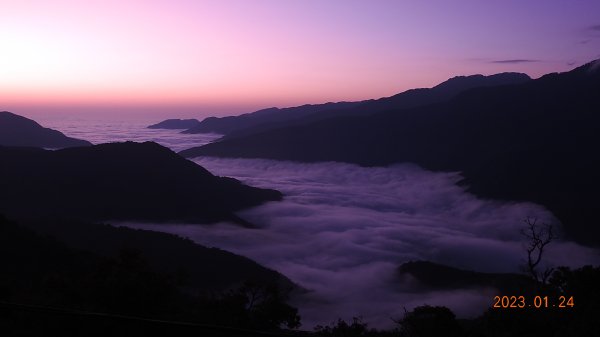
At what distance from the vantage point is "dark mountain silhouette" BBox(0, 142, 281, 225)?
7375 centimetres

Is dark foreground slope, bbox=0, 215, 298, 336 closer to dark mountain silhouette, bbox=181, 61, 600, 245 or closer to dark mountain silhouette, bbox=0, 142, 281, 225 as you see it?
dark mountain silhouette, bbox=0, 142, 281, 225

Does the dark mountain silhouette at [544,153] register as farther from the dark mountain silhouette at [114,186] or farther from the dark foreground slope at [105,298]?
the dark foreground slope at [105,298]

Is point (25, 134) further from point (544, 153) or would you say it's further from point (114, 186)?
point (544, 153)

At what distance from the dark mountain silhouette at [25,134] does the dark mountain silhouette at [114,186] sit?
87.3m

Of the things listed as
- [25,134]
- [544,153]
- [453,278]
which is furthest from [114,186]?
[544,153]

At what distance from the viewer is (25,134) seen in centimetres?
17600

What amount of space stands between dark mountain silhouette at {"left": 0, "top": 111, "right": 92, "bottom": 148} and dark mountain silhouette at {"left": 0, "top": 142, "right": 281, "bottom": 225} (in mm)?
87289

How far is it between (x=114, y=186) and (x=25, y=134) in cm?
11354

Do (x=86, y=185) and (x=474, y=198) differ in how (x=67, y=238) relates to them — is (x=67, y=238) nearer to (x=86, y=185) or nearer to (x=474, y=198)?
(x=86, y=185)

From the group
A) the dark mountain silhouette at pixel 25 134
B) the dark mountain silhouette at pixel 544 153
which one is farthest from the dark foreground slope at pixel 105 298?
the dark mountain silhouette at pixel 25 134

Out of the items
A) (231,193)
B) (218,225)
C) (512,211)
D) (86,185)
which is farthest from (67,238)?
(512,211)

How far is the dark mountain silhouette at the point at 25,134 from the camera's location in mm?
165750

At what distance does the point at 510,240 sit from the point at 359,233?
37771mm

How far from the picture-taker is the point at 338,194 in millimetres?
175250
